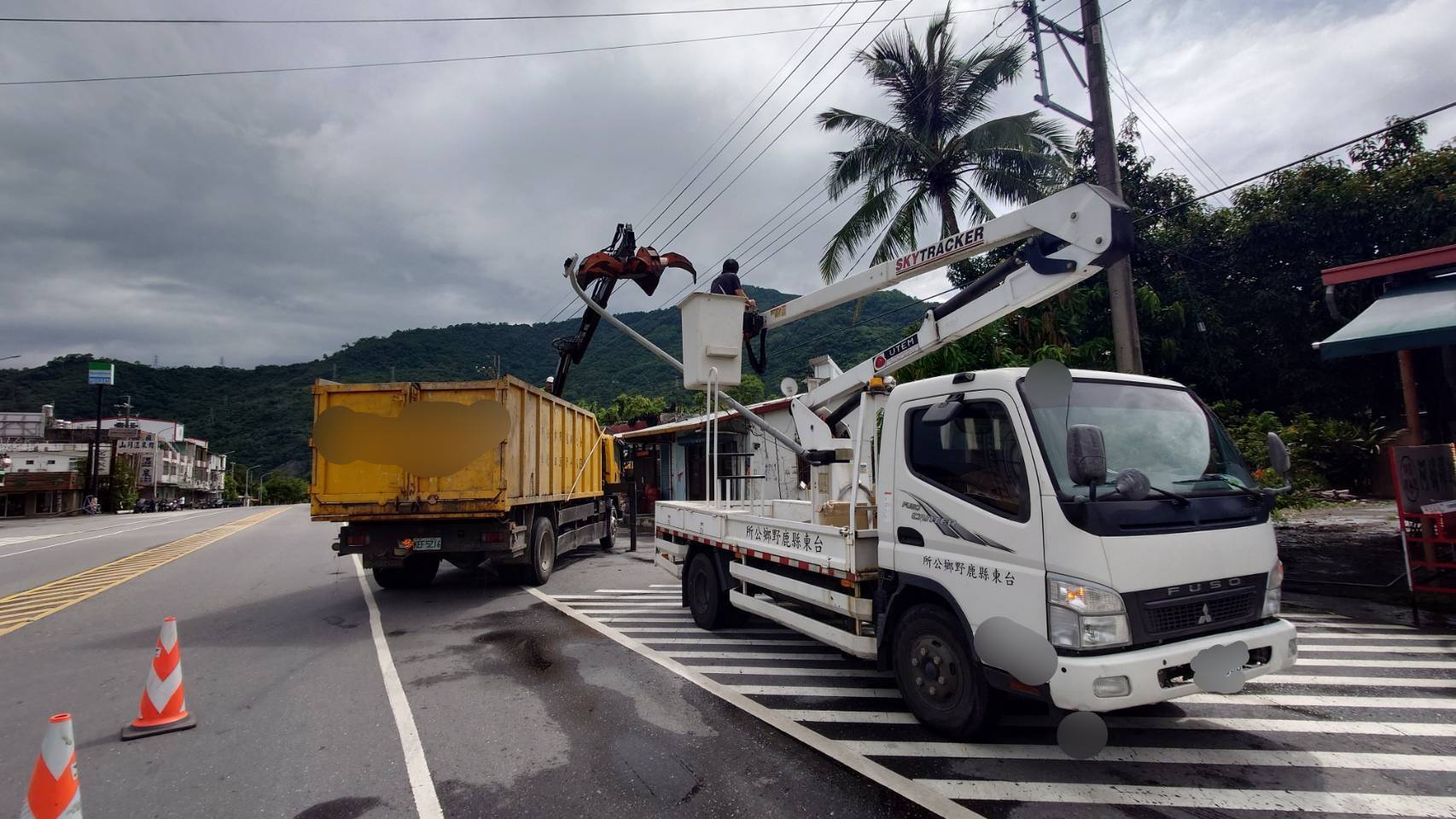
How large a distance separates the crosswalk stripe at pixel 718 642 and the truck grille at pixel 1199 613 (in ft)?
11.0

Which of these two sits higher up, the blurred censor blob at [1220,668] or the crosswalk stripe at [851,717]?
the blurred censor blob at [1220,668]

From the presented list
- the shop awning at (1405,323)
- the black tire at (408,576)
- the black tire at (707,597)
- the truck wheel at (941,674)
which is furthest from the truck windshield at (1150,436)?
the black tire at (408,576)

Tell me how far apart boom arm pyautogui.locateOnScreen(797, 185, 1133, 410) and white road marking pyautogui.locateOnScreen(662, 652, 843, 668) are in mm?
2203

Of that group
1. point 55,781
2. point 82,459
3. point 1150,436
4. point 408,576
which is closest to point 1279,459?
point 1150,436

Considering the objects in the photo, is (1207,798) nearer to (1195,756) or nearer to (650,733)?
(1195,756)

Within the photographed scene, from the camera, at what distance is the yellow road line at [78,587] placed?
8445mm

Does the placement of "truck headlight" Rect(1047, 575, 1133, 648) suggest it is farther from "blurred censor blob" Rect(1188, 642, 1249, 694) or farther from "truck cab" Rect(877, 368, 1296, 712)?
"blurred censor blob" Rect(1188, 642, 1249, 694)

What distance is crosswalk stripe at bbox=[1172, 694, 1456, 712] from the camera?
4.54 metres

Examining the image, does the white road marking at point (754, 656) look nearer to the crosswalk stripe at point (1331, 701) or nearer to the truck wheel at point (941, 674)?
the truck wheel at point (941, 674)

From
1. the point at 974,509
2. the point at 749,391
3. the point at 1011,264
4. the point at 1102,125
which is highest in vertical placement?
the point at 749,391

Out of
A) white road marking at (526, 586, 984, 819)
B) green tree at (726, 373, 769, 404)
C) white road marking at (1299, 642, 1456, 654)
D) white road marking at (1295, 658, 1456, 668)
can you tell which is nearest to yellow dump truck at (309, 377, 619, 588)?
white road marking at (526, 586, 984, 819)

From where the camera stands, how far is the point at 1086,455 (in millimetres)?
3217

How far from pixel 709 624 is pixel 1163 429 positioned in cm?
451

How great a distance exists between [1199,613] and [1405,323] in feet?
21.7
